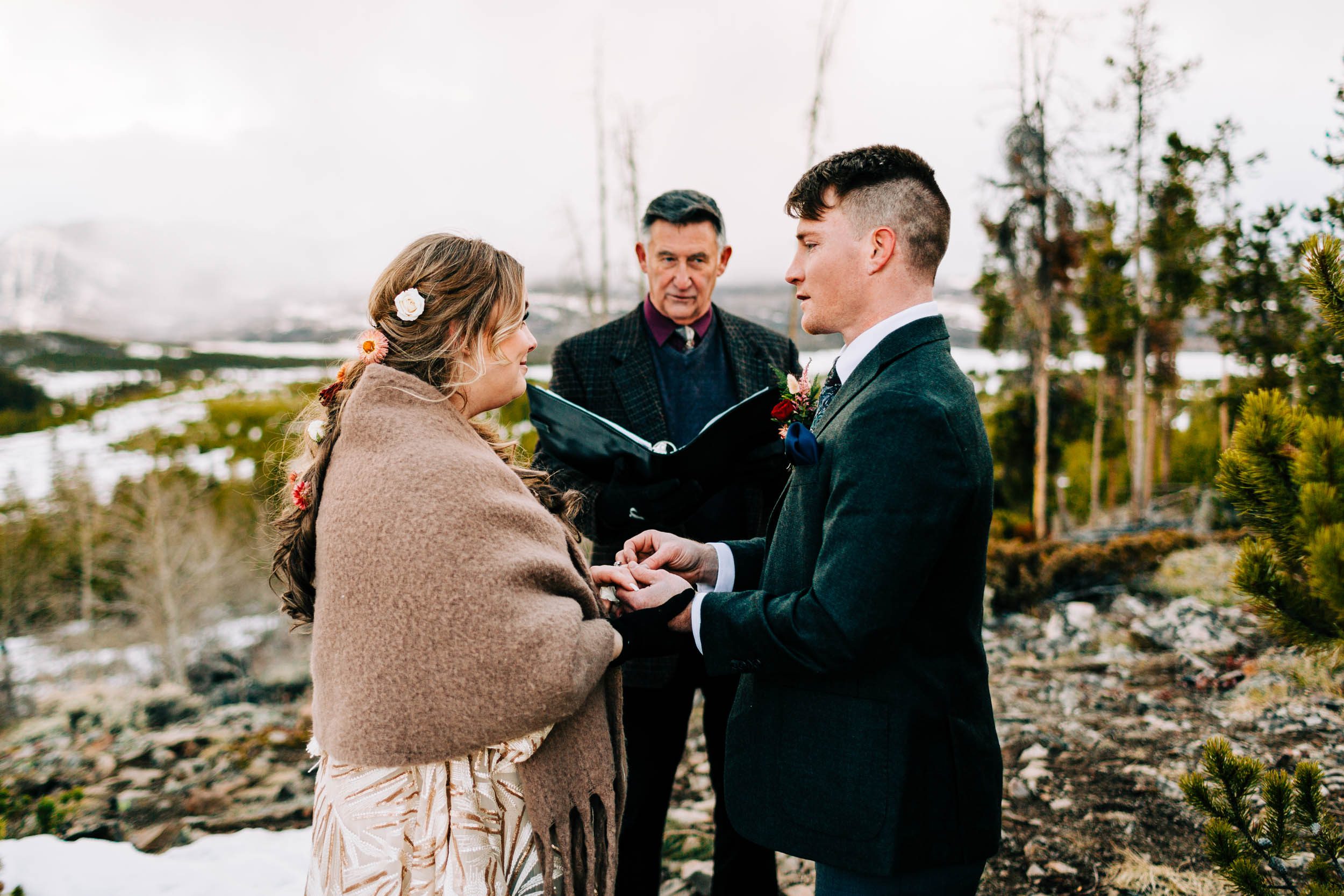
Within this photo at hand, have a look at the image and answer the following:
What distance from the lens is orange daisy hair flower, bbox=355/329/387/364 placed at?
1879mm

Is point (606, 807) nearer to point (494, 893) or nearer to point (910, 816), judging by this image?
point (494, 893)

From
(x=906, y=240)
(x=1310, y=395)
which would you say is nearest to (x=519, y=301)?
(x=906, y=240)

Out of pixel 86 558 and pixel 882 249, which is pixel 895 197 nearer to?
pixel 882 249

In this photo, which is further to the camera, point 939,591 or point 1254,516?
point 1254,516

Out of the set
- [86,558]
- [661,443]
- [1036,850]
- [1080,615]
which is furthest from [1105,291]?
[86,558]

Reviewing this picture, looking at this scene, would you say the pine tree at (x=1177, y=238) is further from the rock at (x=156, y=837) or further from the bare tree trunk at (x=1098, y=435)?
the rock at (x=156, y=837)

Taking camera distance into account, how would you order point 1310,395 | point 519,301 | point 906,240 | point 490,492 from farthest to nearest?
point 1310,395 → point 519,301 → point 906,240 → point 490,492

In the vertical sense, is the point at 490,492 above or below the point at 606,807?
above

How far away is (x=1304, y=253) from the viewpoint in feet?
5.89

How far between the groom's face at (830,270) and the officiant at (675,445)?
2.98 feet

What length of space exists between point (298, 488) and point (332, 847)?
841 millimetres

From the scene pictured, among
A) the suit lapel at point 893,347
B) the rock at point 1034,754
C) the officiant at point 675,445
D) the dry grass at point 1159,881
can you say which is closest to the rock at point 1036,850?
the dry grass at point 1159,881

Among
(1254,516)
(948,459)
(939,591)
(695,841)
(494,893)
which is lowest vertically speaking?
(695,841)

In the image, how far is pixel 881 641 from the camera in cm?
159
